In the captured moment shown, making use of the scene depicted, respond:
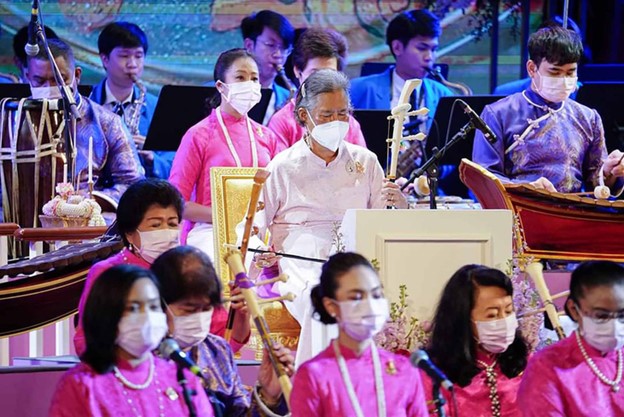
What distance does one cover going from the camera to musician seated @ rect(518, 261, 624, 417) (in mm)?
4215

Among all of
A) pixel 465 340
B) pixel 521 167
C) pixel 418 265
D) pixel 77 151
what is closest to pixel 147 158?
pixel 77 151

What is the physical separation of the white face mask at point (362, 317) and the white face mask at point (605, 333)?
2.32 feet

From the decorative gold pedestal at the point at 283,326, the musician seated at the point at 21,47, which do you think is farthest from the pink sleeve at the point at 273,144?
the musician seated at the point at 21,47

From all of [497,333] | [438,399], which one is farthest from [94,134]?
[438,399]

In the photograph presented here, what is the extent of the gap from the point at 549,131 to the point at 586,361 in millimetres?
2662

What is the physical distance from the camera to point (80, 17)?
383 inches

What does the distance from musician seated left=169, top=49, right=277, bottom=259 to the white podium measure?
1541 mm

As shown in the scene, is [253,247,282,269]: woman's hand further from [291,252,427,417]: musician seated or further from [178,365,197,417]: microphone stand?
[178,365,197,417]: microphone stand

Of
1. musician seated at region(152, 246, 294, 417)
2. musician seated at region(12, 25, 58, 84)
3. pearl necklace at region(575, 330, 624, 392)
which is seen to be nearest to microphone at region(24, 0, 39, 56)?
musician seated at region(12, 25, 58, 84)

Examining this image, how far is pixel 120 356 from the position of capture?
381 cm

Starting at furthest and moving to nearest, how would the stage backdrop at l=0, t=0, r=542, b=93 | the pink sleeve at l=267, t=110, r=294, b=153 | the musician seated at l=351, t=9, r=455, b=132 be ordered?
the stage backdrop at l=0, t=0, r=542, b=93
the musician seated at l=351, t=9, r=455, b=132
the pink sleeve at l=267, t=110, r=294, b=153

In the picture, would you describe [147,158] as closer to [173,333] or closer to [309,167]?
[309,167]

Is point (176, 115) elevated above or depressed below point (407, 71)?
below

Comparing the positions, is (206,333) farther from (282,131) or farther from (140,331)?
(282,131)
